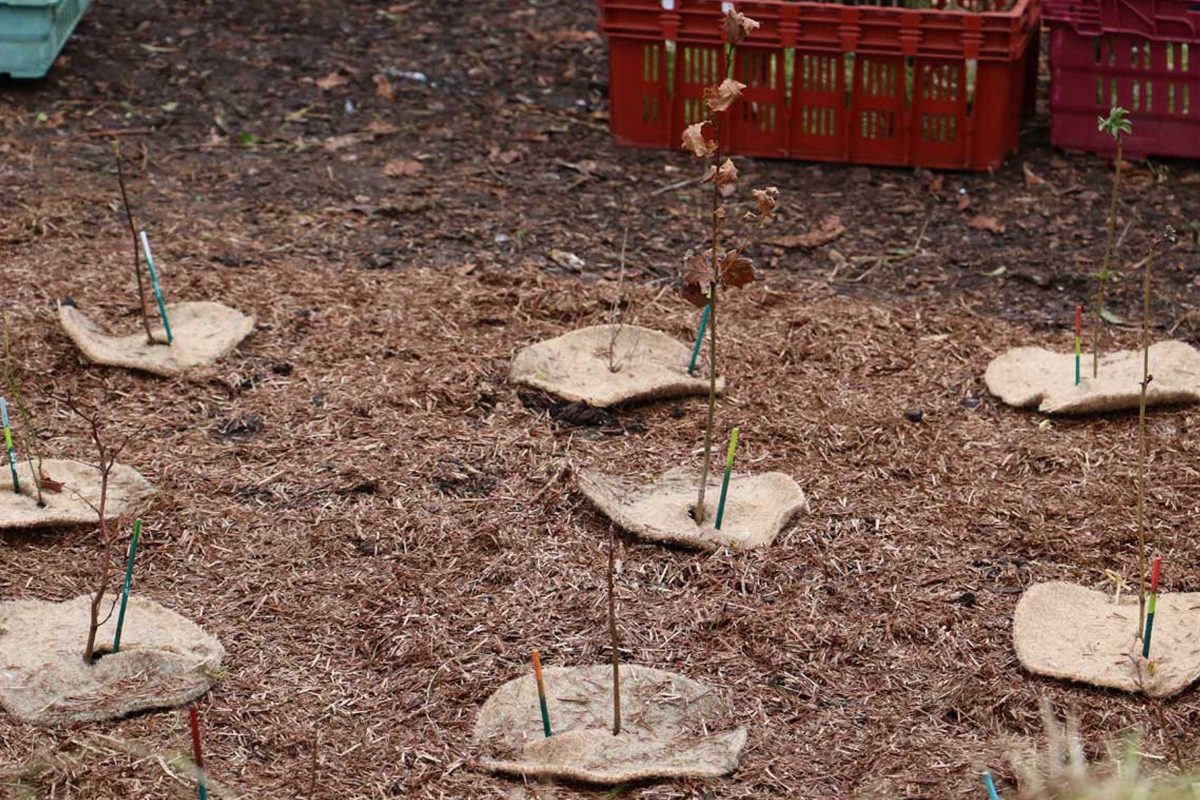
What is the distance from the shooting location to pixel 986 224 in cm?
599

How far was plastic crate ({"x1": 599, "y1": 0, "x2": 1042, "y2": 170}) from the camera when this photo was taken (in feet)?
20.0

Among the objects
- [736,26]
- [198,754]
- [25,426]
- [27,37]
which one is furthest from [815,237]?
[198,754]

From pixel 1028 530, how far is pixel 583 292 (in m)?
1.83

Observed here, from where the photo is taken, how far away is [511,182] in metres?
6.34

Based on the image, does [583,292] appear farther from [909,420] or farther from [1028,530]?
[1028,530]

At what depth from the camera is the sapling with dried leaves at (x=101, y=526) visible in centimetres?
340

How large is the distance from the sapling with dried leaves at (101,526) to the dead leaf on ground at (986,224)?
3.15m

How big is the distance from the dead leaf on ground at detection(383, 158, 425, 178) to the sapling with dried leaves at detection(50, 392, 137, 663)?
1.99 m

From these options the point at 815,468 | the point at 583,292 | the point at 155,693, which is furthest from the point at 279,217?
the point at 155,693

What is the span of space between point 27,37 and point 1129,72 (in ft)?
14.9

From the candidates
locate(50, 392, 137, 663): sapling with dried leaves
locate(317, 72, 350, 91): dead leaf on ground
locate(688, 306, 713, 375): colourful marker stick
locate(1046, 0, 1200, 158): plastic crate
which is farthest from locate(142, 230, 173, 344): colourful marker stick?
locate(1046, 0, 1200, 158): plastic crate

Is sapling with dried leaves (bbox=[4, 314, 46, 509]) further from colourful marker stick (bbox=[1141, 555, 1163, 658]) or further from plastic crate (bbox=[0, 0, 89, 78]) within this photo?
colourful marker stick (bbox=[1141, 555, 1163, 658])

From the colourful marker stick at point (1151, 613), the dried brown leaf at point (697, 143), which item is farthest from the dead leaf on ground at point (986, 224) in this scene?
the colourful marker stick at point (1151, 613)

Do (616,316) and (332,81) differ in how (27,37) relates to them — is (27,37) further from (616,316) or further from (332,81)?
(616,316)
